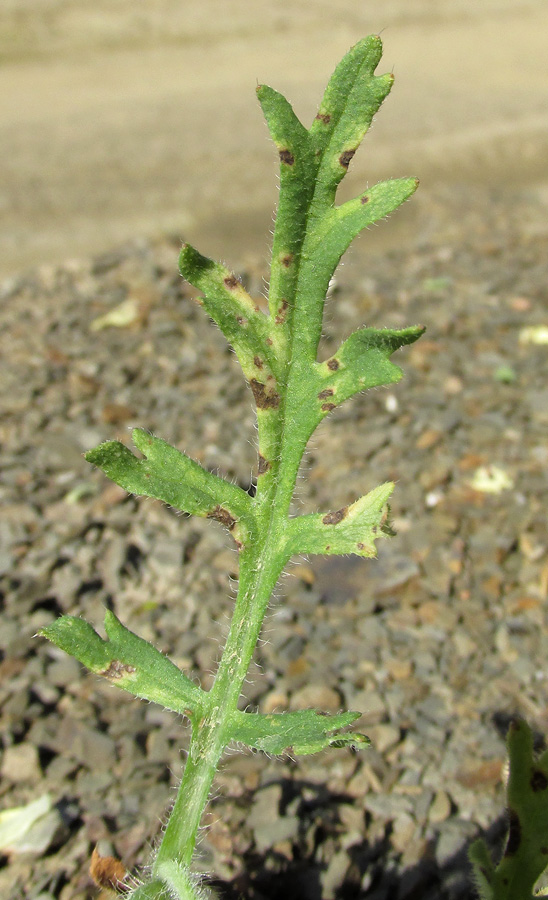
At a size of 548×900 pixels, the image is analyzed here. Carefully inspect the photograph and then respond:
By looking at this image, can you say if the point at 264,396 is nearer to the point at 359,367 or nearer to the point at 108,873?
the point at 359,367

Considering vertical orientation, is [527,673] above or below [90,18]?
below

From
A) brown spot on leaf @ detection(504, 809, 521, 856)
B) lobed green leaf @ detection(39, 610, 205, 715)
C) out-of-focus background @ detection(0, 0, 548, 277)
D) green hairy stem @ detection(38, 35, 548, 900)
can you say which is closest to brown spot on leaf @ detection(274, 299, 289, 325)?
green hairy stem @ detection(38, 35, 548, 900)

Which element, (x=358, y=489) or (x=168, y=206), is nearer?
(x=358, y=489)

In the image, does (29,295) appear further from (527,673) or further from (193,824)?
(193,824)

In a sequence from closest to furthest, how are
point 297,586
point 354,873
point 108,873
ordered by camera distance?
1. point 108,873
2. point 354,873
3. point 297,586

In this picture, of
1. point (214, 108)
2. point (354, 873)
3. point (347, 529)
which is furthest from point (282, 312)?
point (214, 108)

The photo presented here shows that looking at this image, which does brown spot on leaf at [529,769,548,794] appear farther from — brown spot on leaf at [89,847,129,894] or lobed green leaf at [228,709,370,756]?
brown spot on leaf at [89,847,129,894]

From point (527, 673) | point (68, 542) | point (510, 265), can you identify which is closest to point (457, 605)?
point (527, 673)
